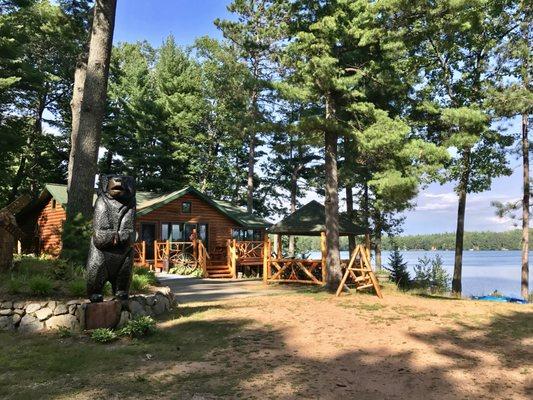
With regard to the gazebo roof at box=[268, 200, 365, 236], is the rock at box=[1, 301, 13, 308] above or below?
below

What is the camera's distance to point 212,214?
26.0m

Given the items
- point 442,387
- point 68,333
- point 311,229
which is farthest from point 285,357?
point 311,229

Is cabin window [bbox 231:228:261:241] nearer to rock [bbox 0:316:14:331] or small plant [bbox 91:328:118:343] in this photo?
rock [bbox 0:316:14:331]

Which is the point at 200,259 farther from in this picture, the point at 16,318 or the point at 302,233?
the point at 16,318

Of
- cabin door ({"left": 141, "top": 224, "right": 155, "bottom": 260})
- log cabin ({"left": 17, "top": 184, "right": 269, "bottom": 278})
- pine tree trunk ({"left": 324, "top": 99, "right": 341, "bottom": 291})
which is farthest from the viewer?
cabin door ({"left": 141, "top": 224, "right": 155, "bottom": 260})

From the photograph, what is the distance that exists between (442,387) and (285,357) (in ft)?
6.91

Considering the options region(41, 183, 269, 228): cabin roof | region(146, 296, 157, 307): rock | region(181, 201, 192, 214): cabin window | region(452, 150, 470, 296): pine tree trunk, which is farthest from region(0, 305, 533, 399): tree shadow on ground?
region(181, 201, 192, 214): cabin window

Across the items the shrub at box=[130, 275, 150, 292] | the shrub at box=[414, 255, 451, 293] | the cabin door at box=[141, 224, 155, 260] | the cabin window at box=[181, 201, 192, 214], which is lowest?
the shrub at box=[414, 255, 451, 293]

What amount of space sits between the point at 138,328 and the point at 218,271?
49.0 ft

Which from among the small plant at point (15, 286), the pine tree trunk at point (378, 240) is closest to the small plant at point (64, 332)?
the small plant at point (15, 286)

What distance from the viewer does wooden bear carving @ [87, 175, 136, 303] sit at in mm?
→ 7336

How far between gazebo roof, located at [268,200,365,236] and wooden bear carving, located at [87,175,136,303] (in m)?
10.6

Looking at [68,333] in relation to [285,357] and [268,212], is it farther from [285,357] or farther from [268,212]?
[268,212]

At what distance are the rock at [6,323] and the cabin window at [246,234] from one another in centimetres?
1953
